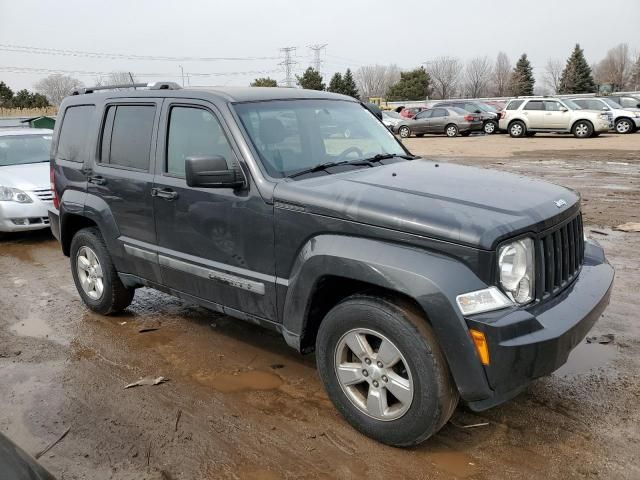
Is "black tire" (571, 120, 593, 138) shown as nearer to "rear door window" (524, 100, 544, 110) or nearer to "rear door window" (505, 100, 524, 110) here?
"rear door window" (524, 100, 544, 110)

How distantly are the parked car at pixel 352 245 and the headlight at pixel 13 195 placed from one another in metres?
4.10

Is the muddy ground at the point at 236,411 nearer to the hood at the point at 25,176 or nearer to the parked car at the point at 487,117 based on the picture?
the hood at the point at 25,176

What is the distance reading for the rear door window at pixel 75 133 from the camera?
5035 mm

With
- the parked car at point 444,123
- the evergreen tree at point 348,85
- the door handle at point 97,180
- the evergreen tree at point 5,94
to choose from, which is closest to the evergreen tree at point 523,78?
the evergreen tree at point 348,85

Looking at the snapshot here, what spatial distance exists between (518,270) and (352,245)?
867 millimetres

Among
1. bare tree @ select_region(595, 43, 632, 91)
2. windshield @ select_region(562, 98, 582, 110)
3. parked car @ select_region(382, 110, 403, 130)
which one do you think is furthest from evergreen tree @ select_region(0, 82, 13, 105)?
bare tree @ select_region(595, 43, 632, 91)

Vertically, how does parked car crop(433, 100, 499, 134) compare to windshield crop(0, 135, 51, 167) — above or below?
above

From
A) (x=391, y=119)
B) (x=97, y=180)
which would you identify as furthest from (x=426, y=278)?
(x=391, y=119)

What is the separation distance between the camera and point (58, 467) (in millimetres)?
3100

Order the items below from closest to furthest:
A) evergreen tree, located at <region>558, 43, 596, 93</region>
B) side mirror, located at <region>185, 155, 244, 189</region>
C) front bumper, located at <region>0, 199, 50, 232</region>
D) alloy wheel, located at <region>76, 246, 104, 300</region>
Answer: side mirror, located at <region>185, 155, 244, 189</region>, alloy wheel, located at <region>76, 246, 104, 300</region>, front bumper, located at <region>0, 199, 50, 232</region>, evergreen tree, located at <region>558, 43, 596, 93</region>

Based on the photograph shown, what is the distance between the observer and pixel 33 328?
5195mm

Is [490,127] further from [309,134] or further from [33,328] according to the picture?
[33,328]

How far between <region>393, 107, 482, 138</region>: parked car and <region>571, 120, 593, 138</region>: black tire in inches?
193

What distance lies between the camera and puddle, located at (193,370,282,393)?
154 inches
